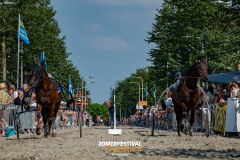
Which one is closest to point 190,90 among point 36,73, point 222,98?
point 222,98

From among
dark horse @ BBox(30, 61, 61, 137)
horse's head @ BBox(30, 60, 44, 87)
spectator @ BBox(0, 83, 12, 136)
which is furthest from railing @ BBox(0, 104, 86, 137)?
horse's head @ BBox(30, 60, 44, 87)

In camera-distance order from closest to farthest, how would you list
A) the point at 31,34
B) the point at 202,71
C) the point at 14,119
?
1. the point at 202,71
2. the point at 14,119
3. the point at 31,34

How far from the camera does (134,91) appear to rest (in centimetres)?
14812

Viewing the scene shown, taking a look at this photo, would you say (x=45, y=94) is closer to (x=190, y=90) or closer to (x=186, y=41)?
(x=190, y=90)

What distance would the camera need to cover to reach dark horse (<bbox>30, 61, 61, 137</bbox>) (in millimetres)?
17297

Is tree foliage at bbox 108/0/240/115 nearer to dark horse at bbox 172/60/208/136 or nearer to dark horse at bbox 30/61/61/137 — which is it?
dark horse at bbox 172/60/208/136

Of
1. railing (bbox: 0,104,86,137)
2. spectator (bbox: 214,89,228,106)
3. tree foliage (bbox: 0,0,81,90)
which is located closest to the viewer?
spectator (bbox: 214,89,228,106)

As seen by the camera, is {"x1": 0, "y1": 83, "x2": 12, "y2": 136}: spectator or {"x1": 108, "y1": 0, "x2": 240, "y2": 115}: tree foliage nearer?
{"x1": 0, "y1": 83, "x2": 12, "y2": 136}: spectator

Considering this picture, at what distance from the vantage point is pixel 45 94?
17.6 m

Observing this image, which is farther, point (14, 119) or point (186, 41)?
point (186, 41)

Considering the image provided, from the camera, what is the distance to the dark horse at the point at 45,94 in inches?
681

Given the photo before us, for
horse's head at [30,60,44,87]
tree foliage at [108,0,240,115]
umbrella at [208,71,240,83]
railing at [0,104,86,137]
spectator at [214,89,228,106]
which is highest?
tree foliage at [108,0,240,115]

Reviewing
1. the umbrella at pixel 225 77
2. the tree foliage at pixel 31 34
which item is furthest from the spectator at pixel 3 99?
the tree foliage at pixel 31 34

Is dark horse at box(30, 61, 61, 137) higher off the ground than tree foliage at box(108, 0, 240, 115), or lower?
lower
